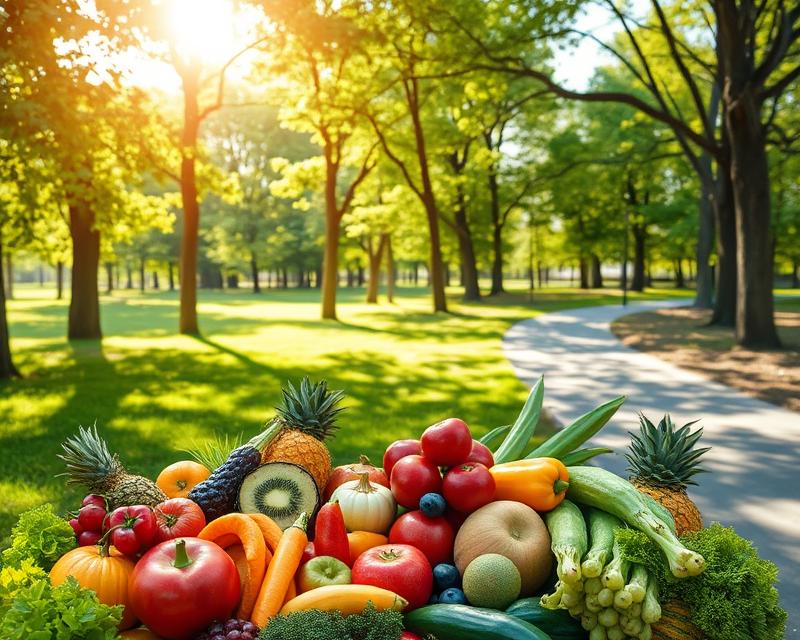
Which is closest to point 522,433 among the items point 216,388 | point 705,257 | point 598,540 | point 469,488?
point 469,488

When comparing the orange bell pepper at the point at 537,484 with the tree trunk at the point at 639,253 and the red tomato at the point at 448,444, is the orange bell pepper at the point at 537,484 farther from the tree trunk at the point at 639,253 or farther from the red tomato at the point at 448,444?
the tree trunk at the point at 639,253

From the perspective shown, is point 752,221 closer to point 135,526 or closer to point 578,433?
point 578,433

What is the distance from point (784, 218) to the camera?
132 feet

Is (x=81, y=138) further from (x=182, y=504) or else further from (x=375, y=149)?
(x=375, y=149)

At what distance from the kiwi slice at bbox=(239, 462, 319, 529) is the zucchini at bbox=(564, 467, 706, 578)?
50.5 inches

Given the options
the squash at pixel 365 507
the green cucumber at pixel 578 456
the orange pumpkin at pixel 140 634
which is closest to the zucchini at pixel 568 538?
the green cucumber at pixel 578 456

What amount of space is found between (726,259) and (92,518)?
22203mm

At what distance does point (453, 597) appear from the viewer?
8.47ft

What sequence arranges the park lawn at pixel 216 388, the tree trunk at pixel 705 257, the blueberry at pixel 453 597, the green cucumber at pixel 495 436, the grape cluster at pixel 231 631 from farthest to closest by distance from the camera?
the tree trunk at pixel 705 257
the park lawn at pixel 216 388
the green cucumber at pixel 495 436
the blueberry at pixel 453 597
the grape cluster at pixel 231 631

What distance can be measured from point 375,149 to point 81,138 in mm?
21059

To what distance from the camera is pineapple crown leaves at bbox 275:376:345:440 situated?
3562 mm

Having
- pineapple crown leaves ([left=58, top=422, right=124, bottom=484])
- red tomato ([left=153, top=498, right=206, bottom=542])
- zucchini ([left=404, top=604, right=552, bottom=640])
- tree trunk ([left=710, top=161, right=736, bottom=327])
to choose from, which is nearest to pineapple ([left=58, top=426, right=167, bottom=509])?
pineapple crown leaves ([left=58, top=422, right=124, bottom=484])

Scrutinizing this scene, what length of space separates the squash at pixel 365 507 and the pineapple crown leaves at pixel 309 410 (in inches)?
22.2

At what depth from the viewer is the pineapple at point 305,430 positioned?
130 inches
